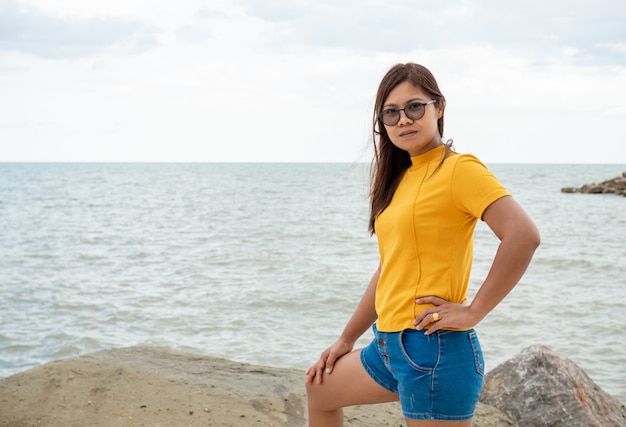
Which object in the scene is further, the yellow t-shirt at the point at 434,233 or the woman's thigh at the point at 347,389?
the woman's thigh at the point at 347,389

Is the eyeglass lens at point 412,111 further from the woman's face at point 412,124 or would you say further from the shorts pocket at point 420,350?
the shorts pocket at point 420,350

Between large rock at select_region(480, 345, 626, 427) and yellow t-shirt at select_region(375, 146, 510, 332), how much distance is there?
8.63 ft

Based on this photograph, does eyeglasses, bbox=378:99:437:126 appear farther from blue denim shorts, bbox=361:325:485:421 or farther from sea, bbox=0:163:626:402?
blue denim shorts, bbox=361:325:485:421

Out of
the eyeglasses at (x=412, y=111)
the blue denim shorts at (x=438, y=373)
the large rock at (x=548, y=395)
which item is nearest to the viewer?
the blue denim shorts at (x=438, y=373)

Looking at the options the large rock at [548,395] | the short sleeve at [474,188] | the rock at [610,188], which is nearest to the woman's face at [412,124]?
the short sleeve at [474,188]

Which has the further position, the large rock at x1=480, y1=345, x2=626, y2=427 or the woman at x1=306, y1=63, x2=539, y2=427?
the large rock at x1=480, y1=345, x2=626, y2=427

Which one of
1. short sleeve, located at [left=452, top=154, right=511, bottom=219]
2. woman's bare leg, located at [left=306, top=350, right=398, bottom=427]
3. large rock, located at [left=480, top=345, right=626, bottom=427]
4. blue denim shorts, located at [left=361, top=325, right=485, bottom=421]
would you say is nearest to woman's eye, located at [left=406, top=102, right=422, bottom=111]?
short sleeve, located at [left=452, top=154, right=511, bottom=219]

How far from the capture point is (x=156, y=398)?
14.0 ft

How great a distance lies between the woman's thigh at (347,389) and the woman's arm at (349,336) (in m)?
0.03

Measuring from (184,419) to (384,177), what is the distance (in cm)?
218

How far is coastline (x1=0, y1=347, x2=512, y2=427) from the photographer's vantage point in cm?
405

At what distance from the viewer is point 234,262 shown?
50.1ft

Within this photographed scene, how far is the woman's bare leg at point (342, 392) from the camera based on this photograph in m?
2.55

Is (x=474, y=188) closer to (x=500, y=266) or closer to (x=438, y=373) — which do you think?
(x=500, y=266)
